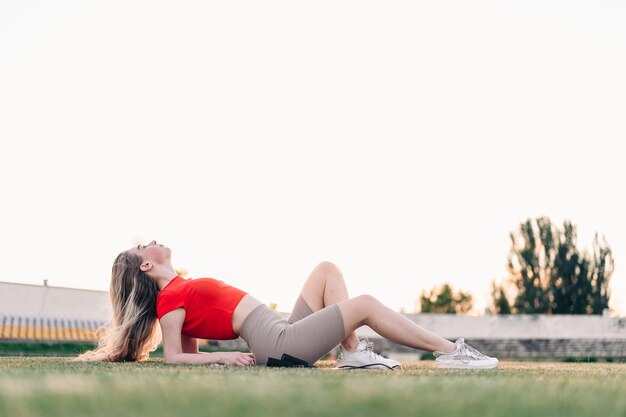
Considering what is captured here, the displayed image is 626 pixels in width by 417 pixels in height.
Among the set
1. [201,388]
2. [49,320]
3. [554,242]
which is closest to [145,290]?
[201,388]

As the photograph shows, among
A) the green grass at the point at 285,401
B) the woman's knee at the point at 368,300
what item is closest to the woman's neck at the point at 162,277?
the woman's knee at the point at 368,300

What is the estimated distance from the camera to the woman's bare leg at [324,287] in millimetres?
6156

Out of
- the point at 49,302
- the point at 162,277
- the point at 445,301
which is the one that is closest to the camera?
the point at 162,277

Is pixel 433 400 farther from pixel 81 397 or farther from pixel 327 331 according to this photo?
pixel 327 331

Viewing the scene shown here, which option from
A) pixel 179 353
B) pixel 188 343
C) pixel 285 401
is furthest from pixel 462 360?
pixel 285 401

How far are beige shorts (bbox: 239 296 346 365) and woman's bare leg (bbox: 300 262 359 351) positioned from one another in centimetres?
43

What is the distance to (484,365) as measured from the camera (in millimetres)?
5711

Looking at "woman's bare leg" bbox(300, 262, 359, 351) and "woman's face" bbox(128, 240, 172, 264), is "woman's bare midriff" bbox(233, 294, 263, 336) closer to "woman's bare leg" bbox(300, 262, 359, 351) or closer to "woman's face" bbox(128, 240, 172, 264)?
"woman's bare leg" bbox(300, 262, 359, 351)

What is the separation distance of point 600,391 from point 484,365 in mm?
2465

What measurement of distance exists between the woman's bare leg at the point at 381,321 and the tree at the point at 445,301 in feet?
240

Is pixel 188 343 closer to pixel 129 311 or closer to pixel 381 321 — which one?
pixel 129 311

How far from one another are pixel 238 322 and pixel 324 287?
0.77 m

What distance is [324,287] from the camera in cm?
625

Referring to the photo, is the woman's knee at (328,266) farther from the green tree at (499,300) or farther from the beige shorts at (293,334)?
the green tree at (499,300)
